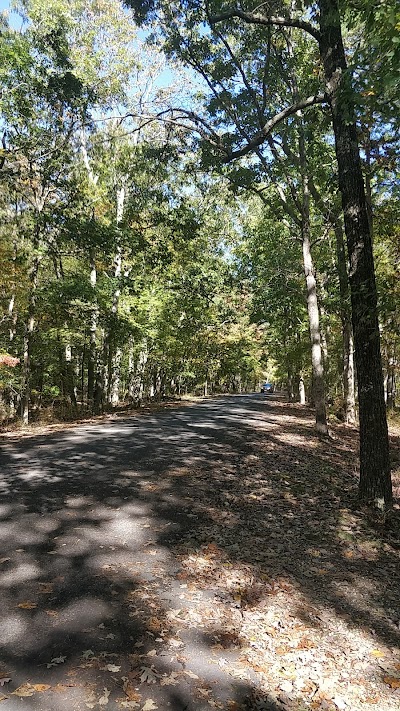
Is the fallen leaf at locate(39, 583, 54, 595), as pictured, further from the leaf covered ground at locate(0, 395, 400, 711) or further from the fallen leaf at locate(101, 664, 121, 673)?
the fallen leaf at locate(101, 664, 121, 673)

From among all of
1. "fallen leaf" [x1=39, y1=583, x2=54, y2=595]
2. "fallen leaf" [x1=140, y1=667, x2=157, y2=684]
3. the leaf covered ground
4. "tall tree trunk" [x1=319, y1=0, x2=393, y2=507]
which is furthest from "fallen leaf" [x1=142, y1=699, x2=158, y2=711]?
"tall tree trunk" [x1=319, y1=0, x2=393, y2=507]

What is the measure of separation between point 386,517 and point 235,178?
862 centimetres

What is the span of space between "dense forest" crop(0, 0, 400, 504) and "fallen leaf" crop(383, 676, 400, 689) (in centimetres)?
327

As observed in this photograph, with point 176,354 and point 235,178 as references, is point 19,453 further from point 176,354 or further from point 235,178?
point 176,354

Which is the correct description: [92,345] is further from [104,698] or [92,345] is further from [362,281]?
[104,698]

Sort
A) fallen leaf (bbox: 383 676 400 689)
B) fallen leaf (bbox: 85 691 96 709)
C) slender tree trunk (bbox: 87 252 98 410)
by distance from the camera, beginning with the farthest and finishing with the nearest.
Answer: slender tree trunk (bbox: 87 252 98 410), fallen leaf (bbox: 383 676 400 689), fallen leaf (bbox: 85 691 96 709)

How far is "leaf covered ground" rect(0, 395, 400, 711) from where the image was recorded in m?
3.00

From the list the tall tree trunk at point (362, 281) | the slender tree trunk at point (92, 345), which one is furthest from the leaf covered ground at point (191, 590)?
the slender tree trunk at point (92, 345)

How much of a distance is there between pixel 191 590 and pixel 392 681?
173 centimetres

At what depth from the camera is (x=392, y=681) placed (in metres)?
3.31

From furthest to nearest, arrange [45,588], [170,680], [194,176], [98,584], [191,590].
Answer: [194,176] → [191,590] → [98,584] → [45,588] → [170,680]

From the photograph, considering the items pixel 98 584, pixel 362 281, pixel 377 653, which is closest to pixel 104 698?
pixel 98 584

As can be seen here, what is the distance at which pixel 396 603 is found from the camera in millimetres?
4328

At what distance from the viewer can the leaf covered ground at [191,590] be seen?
300 centimetres
